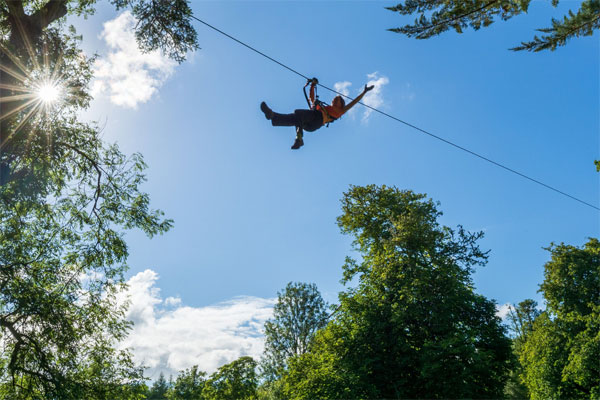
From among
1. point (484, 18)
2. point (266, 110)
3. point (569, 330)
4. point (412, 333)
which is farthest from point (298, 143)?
point (569, 330)

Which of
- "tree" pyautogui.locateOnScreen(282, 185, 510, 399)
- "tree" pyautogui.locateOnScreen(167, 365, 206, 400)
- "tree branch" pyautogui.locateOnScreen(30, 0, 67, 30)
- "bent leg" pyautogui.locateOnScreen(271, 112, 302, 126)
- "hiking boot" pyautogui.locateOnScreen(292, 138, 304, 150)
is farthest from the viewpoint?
"tree" pyautogui.locateOnScreen(167, 365, 206, 400)

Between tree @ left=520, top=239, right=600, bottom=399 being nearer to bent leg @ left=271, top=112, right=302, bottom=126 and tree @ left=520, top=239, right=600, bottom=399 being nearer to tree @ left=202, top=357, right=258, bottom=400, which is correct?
tree @ left=202, top=357, right=258, bottom=400

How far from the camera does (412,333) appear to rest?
16141 millimetres

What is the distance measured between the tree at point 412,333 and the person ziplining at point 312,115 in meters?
9.43

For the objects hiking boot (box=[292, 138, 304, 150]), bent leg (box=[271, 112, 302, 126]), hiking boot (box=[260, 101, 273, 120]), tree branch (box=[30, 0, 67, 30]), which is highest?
tree branch (box=[30, 0, 67, 30])

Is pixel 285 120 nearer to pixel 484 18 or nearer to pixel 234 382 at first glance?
pixel 484 18

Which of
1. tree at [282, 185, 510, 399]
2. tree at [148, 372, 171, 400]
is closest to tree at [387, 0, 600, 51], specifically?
tree at [282, 185, 510, 399]

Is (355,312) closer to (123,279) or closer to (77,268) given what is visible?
(123,279)

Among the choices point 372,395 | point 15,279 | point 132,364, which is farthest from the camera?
point 372,395

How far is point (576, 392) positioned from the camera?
20.3m

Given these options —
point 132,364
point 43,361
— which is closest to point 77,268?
point 43,361

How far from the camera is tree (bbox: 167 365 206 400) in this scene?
2488 cm

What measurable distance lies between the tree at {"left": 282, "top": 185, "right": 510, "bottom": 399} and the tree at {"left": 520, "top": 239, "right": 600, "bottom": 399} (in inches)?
272

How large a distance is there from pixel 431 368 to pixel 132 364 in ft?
35.7
